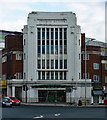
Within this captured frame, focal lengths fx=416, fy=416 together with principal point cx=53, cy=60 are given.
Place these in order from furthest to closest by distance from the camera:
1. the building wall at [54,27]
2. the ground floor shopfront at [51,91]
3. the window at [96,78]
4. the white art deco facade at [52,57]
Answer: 1. the window at [96,78]
2. the building wall at [54,27]
3. the white art deco facade at [52,57]
4. the ground floor shopfront at [51,91]

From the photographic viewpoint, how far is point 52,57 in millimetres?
76938

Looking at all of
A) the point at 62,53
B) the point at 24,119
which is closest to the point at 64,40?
the point at 62,53

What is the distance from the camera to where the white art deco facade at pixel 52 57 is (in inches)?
2995

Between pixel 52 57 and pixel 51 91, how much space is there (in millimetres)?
6301

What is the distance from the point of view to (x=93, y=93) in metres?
77.9

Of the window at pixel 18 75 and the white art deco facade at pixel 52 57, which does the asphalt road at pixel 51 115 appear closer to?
the white art deco facade at pixel 52 57

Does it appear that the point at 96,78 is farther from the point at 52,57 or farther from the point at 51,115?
the point at 51,115

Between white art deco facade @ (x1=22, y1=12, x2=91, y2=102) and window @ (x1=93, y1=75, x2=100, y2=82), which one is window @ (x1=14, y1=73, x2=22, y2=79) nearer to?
white art deco facade @ (x1=22, y1=12, x2=91, y2=102)

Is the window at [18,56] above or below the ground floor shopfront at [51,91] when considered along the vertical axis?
above

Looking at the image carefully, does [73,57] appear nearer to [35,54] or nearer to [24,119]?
[35,54]

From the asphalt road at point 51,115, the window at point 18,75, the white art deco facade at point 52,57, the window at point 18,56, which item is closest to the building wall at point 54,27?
the white art deco facade at point 52,57

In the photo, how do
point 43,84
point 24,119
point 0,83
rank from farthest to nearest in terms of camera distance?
point 0,83
point 43,84
point 24,119

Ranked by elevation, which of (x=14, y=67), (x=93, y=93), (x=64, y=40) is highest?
(x=64, y=40)

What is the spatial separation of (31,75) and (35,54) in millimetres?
3941
